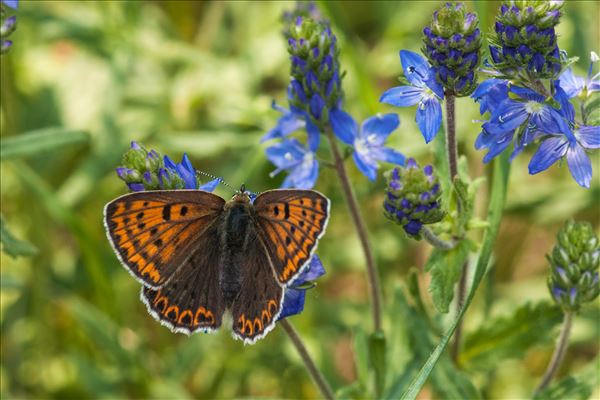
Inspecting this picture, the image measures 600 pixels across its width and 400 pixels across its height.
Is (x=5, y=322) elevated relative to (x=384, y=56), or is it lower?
lower

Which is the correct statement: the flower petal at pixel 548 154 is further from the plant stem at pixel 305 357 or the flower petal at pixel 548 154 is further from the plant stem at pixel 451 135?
the plant stem at pixel 305 357

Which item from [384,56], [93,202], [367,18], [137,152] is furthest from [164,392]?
[367,18]

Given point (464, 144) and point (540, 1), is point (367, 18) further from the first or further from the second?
point (540, 1)

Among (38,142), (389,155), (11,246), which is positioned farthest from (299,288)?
(38,142)

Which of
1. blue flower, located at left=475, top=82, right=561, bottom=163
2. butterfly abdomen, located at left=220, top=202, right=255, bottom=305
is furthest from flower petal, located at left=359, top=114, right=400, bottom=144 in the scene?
butterfly abdomen, located at left=220, top=202, right=255, bottom=305

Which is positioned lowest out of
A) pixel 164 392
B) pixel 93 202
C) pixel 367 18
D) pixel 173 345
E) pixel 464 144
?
pixel 164 392

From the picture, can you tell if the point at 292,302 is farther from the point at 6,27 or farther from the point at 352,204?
the point at 6,27
